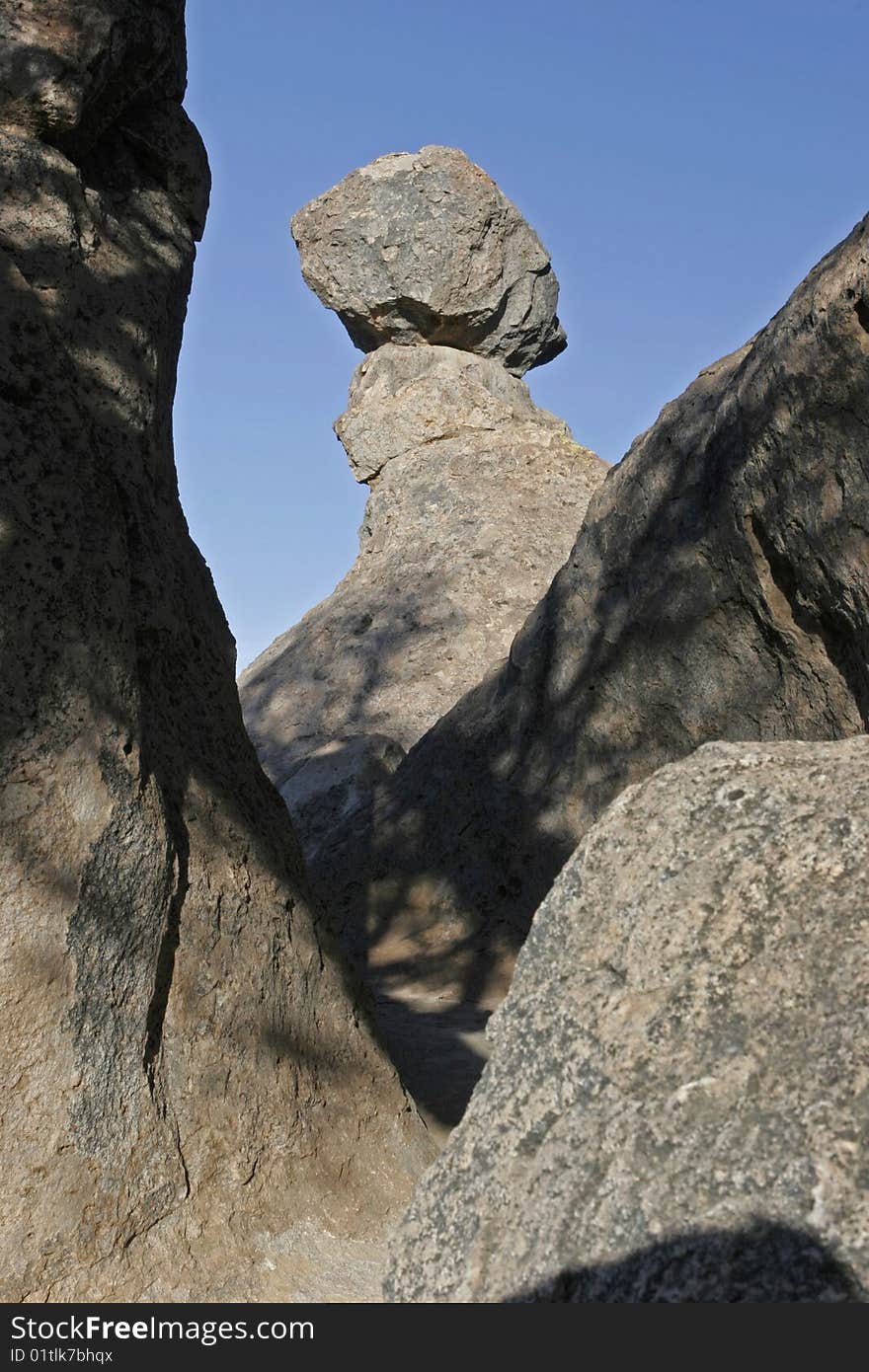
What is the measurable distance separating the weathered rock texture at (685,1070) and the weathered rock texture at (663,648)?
3413 millimetres

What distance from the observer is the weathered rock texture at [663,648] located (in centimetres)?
504

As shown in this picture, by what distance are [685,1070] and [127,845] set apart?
1.98 m

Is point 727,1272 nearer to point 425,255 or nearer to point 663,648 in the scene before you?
point 663,648

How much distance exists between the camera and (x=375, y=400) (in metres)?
14.4

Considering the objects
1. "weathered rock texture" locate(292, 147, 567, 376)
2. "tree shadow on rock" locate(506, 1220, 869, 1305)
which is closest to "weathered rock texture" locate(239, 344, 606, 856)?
"weathered rock texture" locate(292, 147, 567, 376)

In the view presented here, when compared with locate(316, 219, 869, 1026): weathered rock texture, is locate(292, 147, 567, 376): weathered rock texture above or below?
above

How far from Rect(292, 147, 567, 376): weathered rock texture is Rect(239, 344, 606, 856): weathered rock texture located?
42 centimetres

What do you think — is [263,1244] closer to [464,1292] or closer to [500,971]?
[464,1292]

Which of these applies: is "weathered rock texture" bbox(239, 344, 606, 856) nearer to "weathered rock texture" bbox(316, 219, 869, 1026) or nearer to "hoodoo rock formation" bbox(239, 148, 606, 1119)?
"hoodoo rock formation" bbox(239, 148, 606, 1119)

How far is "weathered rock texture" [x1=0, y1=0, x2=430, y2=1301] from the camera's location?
9.70 feet

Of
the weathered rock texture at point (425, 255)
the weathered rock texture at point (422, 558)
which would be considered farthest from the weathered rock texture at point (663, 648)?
the weathered rock texture at point (425, 255)

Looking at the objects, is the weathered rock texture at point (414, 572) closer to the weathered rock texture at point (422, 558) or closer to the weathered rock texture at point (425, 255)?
the weathered rock texture at point (422, 558)

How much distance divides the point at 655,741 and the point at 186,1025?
372 centimetres

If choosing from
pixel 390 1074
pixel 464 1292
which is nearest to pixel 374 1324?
pixel 464 1292
